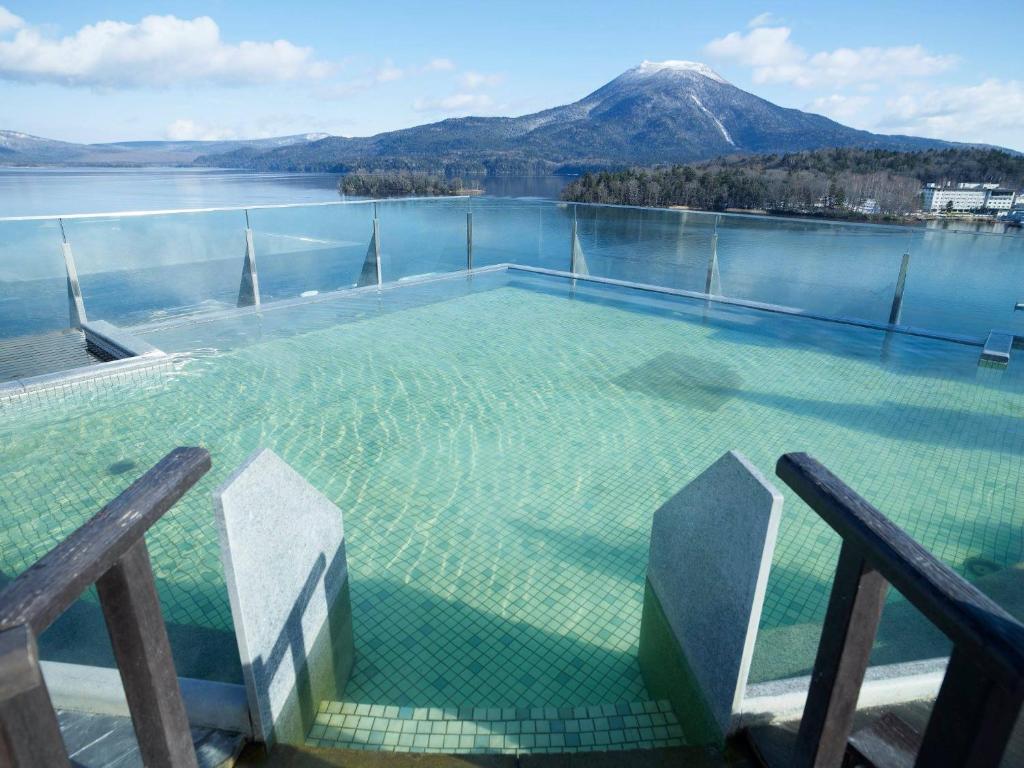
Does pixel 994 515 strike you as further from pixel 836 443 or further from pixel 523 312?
pixel 523 312

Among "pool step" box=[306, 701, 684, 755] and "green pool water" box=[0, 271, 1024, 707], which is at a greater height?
"pool step" box=[306, 701, 684, 755]

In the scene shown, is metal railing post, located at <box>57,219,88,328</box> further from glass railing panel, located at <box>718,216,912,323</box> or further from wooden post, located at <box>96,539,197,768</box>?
glass railing panel, located at <box>718,216,912,323</box>

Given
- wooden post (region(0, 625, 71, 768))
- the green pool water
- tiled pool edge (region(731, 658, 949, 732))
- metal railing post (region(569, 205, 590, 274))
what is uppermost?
wooden post (region(0, 625, 71, 768))

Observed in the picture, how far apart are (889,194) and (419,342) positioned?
1895 centimetres

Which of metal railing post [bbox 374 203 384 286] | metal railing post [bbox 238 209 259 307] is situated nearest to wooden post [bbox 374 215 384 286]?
metal railing post [bbox 374 203 384 286]

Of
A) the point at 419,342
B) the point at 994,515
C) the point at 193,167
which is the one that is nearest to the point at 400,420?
the point at 419,342

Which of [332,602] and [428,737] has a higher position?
[332,602]

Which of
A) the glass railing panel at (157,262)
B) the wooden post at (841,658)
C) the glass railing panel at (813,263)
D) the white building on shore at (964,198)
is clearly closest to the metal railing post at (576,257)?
the glass railing panel at (813,263)

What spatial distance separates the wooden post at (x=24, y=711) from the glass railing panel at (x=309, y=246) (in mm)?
6366

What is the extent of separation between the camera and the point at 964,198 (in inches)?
987

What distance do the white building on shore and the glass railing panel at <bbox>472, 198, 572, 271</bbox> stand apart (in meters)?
20.4

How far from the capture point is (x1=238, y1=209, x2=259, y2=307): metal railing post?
20.7 feet

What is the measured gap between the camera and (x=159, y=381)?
4762 mm

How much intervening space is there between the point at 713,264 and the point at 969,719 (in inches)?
291
